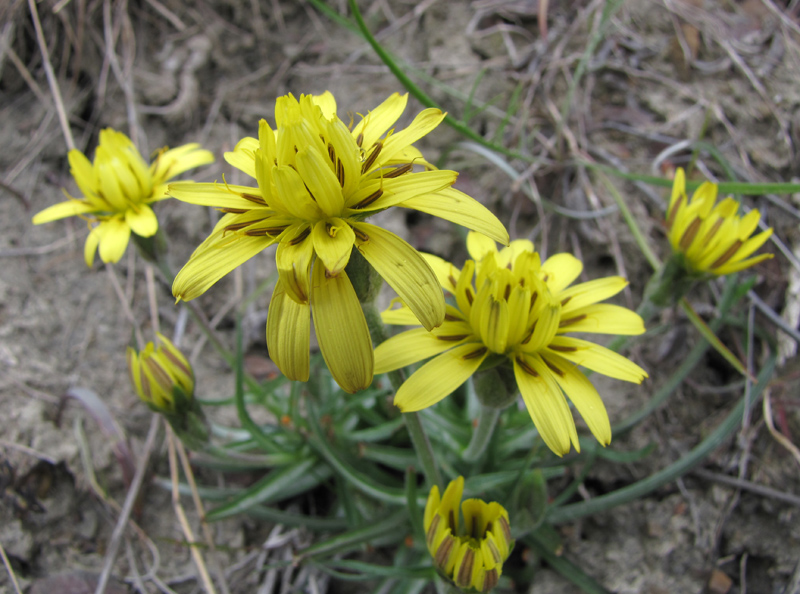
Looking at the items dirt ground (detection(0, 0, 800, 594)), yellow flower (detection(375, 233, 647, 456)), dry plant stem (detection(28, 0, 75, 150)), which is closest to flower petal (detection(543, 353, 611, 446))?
yellow flower (detection(375, 233, 647, 456))

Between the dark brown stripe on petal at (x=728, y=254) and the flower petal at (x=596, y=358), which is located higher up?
A: the flower petal at (x=596, y=358)

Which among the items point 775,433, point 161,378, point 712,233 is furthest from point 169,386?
point 775,433

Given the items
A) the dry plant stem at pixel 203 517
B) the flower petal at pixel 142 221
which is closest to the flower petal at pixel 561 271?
the flower petal at pixel 142 221

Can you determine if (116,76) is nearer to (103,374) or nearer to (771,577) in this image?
(103,374)

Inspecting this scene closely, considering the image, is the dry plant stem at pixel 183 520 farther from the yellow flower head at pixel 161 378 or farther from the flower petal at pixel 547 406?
the flower petal at pixel 547 406

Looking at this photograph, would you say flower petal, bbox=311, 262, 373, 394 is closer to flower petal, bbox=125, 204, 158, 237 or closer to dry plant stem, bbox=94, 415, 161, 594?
flower petal, bbox=125, 204, 158, 237

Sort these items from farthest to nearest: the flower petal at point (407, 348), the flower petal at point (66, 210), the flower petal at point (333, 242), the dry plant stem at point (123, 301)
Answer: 1. the dry plant stem at point (123, 301)
2. the flower petal at point (66, 210)
3. the flower petal at point (407, 348)
4. the flower petal at point (333, 242)
